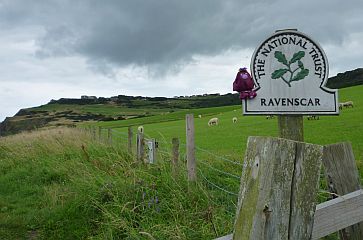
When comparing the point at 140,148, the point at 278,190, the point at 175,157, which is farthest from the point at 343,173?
the point at 140,148

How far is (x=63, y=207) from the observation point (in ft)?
24.5

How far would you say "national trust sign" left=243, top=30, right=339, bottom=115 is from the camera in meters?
4.39

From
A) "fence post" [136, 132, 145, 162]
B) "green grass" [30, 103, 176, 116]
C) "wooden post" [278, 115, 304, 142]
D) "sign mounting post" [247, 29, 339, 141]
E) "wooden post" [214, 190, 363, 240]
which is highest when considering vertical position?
"sign mounting post" [247, 29, 339, 141]

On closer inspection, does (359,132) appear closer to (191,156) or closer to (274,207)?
(191,156)

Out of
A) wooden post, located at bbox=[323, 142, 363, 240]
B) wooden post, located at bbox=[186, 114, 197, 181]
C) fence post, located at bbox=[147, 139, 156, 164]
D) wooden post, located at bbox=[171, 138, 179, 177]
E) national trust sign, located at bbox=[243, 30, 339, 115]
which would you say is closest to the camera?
wooden post, located at bbox=[323, 142, 363, 240]

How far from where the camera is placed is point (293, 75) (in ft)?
14.4

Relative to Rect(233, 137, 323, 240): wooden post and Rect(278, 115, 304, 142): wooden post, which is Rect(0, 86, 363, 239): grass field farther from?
Rect(233, 137, 323, 240): wooden post

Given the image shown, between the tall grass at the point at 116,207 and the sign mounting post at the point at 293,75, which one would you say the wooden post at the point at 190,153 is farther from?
the sign mounting post at the point at 293,75

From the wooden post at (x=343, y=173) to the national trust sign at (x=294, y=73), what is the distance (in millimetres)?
1530

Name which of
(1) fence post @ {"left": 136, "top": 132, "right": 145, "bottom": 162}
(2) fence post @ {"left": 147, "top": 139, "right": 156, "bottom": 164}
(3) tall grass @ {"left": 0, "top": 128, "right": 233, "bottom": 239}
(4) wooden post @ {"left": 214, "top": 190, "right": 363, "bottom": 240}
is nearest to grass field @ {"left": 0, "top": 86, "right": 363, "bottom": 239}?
(3) tall grass @ {"left": 0, "top": 128, "right": 233, "bottom": 239}

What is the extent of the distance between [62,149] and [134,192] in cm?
862

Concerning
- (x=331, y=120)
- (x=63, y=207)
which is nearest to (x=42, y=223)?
(x=63, y=207)

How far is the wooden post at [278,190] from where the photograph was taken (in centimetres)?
169

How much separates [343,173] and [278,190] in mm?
1392
